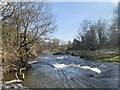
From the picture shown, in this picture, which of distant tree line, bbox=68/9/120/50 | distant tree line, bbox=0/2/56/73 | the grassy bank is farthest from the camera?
distant tree line, bbox=68/9/120/50

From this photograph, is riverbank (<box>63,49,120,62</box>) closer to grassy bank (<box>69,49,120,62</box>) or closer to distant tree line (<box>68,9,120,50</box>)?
grassy bank (<box>69,49,120,62</box>)

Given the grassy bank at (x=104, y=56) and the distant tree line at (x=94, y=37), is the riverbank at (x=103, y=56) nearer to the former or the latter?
the grassy bank at (x=104, y=56)

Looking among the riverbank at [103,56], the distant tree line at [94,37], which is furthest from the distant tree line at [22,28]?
the distant tree line at [94,37]

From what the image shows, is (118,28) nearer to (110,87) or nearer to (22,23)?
(22,23)

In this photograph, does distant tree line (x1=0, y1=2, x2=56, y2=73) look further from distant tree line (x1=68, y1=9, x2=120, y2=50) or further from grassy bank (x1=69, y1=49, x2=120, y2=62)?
distant tree line (x1=68, y1=9, x2=120, y2=50)

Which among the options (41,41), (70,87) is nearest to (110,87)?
(70,87)

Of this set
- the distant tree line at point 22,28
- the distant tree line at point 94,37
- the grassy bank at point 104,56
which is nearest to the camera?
the distant tree line at point 22,28

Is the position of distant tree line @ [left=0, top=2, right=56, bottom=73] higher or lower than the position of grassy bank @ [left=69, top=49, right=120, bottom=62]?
higher

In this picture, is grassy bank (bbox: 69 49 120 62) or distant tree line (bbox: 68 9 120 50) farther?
distant tree line (bbox: 68 9 120 50)

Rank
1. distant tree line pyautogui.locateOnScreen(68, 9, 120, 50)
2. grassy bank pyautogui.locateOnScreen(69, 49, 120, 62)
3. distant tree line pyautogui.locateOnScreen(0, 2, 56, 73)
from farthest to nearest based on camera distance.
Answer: distant tree line pyautogui.locateOnScreen(68, 9, 120, 50)
grassy bank pyautogui.locateOnScreen(69, 49, 120, 62)
distant tree line pyautogui.locateOnScreen(0, 2, 56, 73)

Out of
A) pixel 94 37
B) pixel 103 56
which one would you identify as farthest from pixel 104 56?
pixel 94 37

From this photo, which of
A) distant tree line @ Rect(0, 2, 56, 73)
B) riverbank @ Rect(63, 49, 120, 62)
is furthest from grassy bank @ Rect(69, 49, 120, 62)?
distant tree line @ Rect(0, 2, 56, 73)

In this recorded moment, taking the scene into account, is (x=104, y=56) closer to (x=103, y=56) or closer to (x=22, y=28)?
(x=103, y=56)

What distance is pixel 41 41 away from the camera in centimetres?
2772
